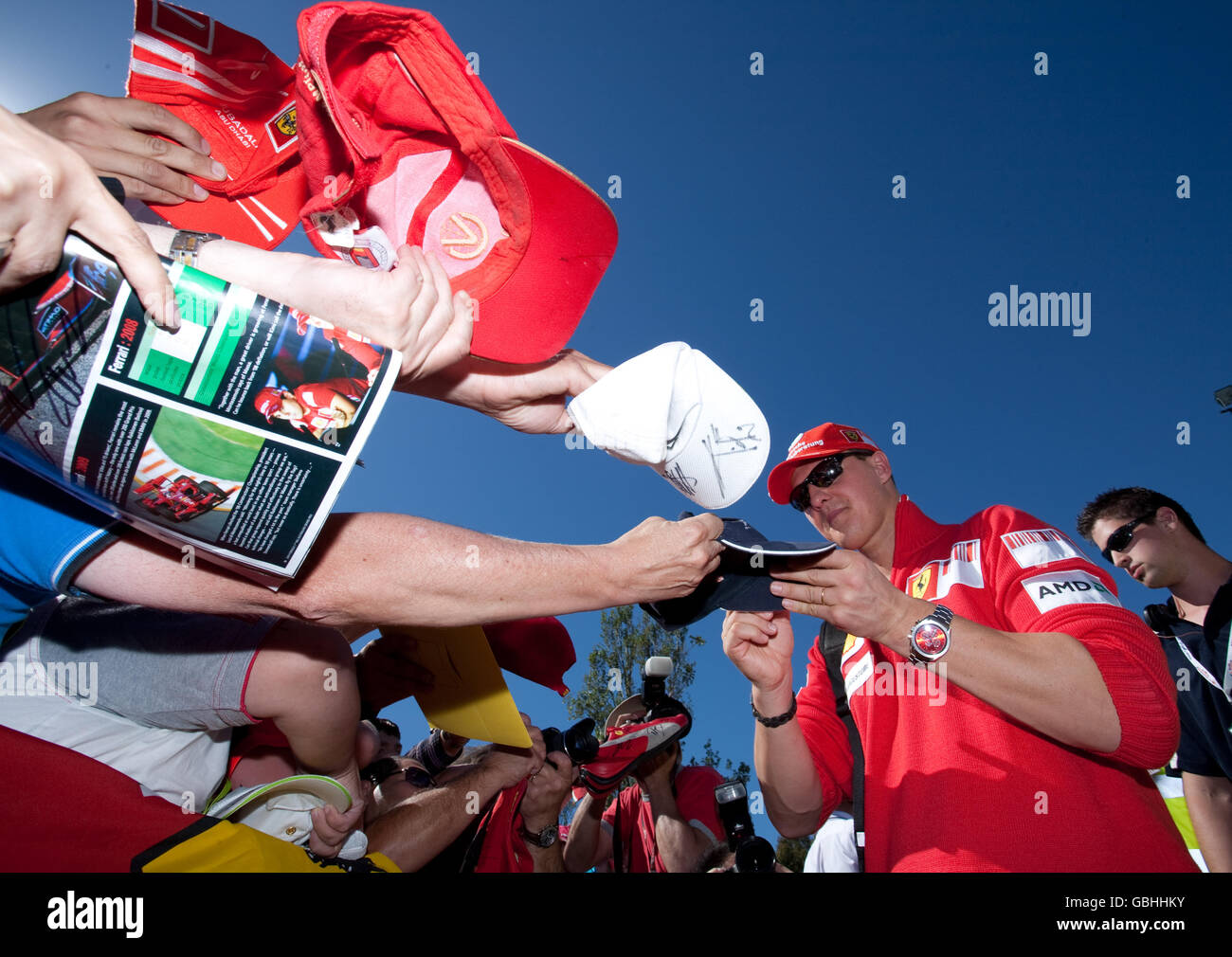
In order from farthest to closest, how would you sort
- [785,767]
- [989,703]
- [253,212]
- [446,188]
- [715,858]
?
1. [715,858]
2. [785,767]
3. [989,703]
4. [253,212]
5. [446,188]

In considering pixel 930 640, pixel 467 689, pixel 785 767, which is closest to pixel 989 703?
pixel 930 640

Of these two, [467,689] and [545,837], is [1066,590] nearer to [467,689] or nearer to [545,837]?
[467,689]

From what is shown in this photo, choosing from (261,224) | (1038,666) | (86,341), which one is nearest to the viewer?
(86,341)

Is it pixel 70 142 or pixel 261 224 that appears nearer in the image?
pixel 70 142

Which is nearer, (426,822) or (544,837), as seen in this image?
(426,822)

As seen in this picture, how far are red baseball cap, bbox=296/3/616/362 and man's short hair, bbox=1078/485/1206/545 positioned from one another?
3782mm

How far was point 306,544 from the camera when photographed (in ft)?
3.77

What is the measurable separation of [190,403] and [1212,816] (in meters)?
4.65

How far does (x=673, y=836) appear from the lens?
4039 mm

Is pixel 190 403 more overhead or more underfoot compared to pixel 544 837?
more overhead

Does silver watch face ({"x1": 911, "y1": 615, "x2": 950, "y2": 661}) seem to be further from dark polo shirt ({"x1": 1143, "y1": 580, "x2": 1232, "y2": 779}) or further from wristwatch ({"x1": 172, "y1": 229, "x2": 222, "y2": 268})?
dark polo shirt ({"x1": 1143, "y1": 580, "x2": 1232, "y2": 779})
